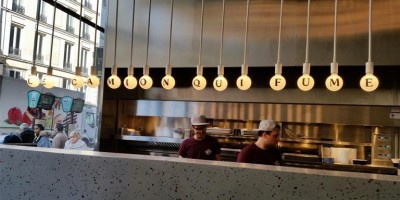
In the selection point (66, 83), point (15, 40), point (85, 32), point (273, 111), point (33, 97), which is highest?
point (85, 32)

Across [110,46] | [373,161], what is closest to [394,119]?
[373,161]

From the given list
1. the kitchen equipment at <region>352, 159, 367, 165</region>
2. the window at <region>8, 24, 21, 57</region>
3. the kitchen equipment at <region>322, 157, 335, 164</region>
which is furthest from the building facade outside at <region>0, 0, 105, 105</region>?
the kitchen equipment at <region>352, 159, 367, 165</region>

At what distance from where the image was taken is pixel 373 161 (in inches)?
215

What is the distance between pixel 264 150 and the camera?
3.35 m

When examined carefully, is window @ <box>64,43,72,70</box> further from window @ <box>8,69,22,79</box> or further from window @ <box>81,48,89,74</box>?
window @ <box>8,69,22,79</box>

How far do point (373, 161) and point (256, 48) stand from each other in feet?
7.88

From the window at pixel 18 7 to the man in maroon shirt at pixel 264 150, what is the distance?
16.1 ft

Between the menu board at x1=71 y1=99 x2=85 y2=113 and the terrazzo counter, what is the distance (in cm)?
593

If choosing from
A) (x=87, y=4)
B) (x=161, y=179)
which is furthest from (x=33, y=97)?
(x=161, y=179)

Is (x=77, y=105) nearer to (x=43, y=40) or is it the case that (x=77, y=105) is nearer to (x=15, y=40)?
(x=43, y=40)

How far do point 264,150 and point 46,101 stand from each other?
476 cm

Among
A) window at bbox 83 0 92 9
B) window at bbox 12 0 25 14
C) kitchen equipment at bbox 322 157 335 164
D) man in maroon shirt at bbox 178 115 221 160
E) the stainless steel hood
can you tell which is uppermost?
window at bbox 83 0 92 9

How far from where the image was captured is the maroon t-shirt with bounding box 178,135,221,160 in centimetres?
415

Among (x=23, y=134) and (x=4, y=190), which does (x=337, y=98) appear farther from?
(x=23, y=134)
